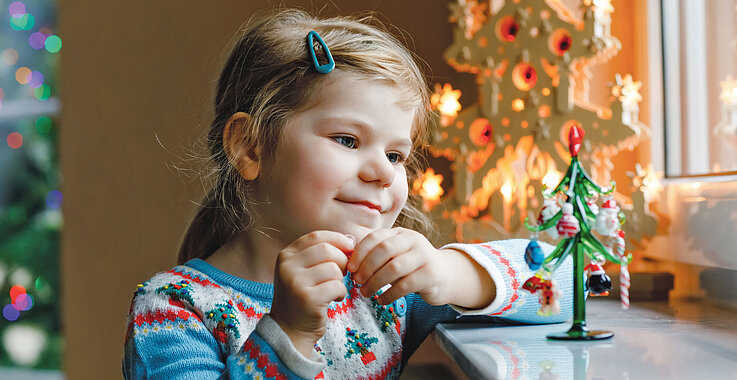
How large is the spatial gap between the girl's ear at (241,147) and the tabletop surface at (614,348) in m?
0.29

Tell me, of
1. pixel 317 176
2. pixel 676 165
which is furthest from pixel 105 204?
pixel 676 165

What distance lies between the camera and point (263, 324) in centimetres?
65

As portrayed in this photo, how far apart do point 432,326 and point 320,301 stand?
0.94 ft

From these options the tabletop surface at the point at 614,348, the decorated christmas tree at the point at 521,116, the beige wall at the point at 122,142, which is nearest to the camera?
the tabletop surface at the point at 614,348

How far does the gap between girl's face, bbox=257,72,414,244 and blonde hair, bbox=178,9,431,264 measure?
21mm

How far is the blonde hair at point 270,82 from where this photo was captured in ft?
2.58

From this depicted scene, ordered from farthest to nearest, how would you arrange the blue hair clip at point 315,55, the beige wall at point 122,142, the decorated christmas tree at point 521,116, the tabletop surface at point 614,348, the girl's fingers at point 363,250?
the beige wall at point 122,142, the decorated christmas tree at point 521,116, the blue hair clip at point 315,55, the girl's fingers at point 363,250, the tabletop surface at point 614,348

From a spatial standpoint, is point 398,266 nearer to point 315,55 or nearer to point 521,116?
point 315,55

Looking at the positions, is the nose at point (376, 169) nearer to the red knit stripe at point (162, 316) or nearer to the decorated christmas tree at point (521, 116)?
the red knit stripe at point (162, 316)

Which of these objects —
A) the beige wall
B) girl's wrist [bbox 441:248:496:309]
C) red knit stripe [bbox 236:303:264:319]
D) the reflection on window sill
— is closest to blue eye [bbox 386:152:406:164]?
girl's wrist [bbox 441:248:496:309]

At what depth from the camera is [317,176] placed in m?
0.73

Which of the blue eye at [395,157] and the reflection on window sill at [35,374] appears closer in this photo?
the blue eye at [395,157]

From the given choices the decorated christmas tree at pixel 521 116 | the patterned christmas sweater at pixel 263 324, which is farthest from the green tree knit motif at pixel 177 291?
the decorated christmas tree at pixel 521 116

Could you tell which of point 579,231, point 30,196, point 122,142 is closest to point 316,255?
point 579,231
